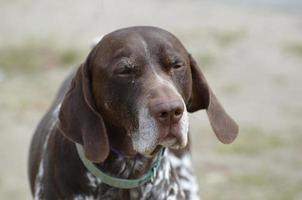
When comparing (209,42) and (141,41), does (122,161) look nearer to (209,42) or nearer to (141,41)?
(141,41)

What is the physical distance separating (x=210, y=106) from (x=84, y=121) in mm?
609

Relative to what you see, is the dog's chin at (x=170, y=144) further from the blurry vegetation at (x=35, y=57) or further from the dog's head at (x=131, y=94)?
the blurry vegetation at (x=35, y=57)

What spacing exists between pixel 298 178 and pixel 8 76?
3.68m

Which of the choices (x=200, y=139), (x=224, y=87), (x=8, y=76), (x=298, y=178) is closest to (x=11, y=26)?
(x=8, y=76)

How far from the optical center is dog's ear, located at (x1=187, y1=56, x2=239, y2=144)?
3.84 meters

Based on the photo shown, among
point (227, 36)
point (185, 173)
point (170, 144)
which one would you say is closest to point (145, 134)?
point (170, 144)

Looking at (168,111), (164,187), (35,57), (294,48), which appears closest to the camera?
(168,111)

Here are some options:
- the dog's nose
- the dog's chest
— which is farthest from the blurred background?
the dog's nose

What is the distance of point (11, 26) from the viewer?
35.1ft

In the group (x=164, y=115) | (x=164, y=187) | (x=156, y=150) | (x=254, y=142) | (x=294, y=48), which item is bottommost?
(x=294, y=48)

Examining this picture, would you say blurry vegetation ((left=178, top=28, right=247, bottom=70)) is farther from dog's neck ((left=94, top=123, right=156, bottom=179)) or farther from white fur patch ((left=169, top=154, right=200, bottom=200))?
dog's neck ((left=94, top=123, right=156, bottom=179))

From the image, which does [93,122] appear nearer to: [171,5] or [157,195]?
[157,195]

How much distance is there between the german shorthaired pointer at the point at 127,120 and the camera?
3393 mm

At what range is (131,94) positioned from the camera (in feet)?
11.4
